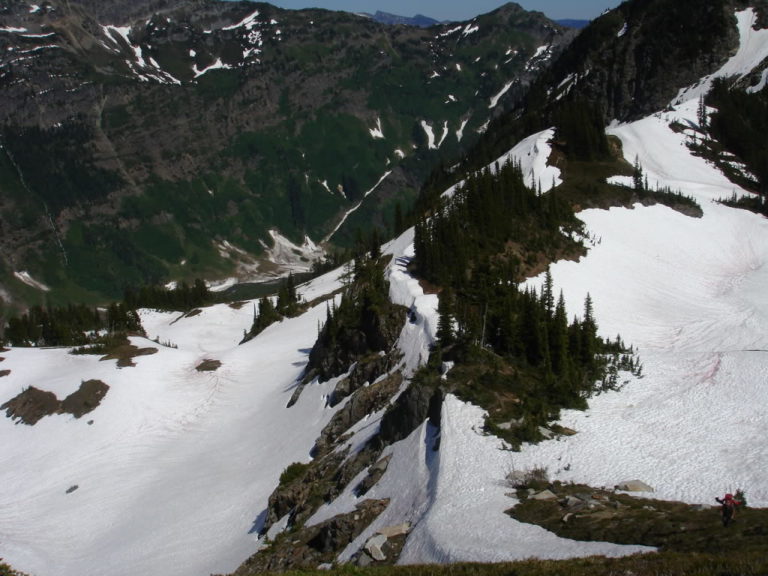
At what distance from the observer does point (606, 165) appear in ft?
335

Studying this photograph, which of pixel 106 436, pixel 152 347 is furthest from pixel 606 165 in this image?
pixel 106 436

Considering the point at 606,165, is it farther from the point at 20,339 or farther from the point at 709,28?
the point at 20,339

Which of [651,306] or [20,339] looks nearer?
[651,306]

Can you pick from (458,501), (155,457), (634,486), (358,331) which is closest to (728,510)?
(634,486)

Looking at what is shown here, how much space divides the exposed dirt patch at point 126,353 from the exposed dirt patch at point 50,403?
5.62 meters

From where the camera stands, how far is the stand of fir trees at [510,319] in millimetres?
38812

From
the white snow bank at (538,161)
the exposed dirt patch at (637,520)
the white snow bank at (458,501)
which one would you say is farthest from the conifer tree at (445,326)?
the white snow bank at (538,161)

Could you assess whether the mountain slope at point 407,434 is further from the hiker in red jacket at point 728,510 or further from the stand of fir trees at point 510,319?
the stand of fir trees at point 510,319

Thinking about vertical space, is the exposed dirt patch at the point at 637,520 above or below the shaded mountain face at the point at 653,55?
below

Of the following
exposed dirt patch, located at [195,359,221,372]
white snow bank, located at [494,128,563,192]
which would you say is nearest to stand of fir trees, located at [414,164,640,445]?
white snow bank, located at [494,128,563,192]

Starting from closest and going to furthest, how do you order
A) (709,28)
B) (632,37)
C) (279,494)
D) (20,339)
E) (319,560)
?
(319,560) → (279,494) → (20,339) → (709,28) → (632,37)

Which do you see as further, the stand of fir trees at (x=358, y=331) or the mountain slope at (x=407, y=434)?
the stand of fir trees at (x=358, y=331)

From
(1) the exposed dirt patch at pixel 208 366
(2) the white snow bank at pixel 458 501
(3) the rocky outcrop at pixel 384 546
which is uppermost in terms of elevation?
(2) the white snow bank at pixel 458 501

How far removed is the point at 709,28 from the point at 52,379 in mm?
165333
